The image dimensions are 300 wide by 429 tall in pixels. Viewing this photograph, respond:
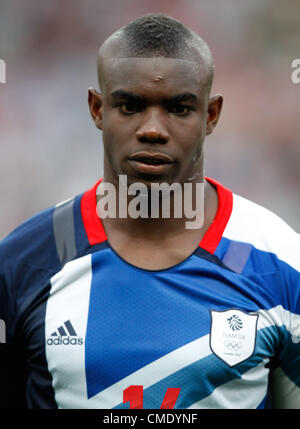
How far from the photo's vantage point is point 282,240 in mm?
2555

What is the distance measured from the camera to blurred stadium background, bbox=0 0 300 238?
6.41 metres

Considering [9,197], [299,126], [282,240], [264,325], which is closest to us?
[264,325]

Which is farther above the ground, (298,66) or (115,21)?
(115,21)

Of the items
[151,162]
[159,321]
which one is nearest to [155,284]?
[159,321]

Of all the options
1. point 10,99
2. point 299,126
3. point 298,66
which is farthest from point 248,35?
point 10,99

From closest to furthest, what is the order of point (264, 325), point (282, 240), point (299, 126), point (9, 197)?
point (264, 325)
point (282, 240)
point (9, 197)
point (299, 126)

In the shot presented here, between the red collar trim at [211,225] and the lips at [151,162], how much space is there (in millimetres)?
319

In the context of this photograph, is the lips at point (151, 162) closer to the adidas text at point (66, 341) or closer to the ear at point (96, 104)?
the ear at point (96, 104)

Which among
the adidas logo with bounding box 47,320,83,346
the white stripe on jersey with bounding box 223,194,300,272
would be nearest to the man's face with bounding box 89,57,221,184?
the white stripe on jersey with bounding box 223,194,300,272

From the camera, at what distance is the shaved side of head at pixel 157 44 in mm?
2391

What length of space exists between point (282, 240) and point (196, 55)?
2.37ft

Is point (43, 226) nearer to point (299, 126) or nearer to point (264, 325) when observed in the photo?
point (264, 325)

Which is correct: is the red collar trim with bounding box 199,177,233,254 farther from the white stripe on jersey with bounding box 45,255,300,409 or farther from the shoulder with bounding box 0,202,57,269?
the shoulder with bounding box 0,202,57,269

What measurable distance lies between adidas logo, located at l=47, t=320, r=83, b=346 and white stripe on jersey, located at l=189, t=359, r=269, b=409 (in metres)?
0.44
